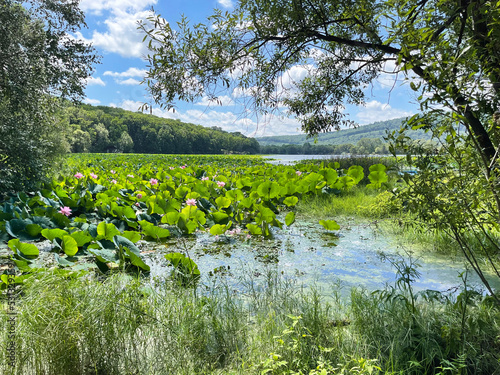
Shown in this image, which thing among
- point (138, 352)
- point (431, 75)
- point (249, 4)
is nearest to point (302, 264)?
point (138, 352)

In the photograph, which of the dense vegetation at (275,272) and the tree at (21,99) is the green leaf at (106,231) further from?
the tree at (21,99)

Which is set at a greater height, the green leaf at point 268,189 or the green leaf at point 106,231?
the green leaf at point 268,189

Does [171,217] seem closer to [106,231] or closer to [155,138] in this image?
[106,231]

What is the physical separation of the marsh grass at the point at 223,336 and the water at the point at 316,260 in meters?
0.53

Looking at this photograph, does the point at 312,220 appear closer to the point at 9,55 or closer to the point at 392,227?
the point at 392,227

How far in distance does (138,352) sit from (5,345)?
58cm

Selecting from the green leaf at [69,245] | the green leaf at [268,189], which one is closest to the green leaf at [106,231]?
the green leaf at [69,245]

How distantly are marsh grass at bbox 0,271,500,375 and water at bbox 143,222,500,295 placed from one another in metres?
0.53

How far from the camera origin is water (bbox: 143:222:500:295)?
258 cm

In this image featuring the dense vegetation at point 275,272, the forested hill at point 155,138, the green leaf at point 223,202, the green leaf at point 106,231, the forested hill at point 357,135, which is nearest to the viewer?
the dense vegetation at point 275,272

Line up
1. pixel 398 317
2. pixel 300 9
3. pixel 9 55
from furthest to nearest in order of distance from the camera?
pixel 9 55 → pixel 300 9 → pixel 398 317

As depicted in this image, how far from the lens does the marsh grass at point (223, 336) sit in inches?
58.4

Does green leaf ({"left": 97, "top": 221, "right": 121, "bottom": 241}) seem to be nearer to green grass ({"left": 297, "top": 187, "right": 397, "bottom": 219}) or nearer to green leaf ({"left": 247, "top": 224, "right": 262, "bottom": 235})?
green leaf ({"left": 247, "top": 224, "right": 262, "bottom": 235})

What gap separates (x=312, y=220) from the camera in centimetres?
488
